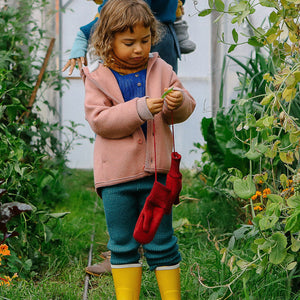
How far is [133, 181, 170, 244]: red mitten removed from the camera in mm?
1907

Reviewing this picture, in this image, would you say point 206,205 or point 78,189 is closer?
point 206,205

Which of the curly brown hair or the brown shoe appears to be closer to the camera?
the curly brown hair

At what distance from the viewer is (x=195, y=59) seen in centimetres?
568

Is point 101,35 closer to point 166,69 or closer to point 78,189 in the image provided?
point 166,69

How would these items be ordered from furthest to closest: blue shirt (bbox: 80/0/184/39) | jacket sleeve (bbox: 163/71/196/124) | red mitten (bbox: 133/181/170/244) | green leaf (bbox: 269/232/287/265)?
blue shirt (bbox: 80/0/184/39) → jacket sleeve (bbox: 163/71/196/124) → red mitten (bbox: 133/181/170/244) → green leaf (bbox: 269/232/287/265)

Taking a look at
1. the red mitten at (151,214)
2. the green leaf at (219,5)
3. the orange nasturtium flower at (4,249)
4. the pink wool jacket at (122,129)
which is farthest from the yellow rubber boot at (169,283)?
the green leaf at (219,5)

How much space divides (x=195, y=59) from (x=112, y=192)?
12.6 ft

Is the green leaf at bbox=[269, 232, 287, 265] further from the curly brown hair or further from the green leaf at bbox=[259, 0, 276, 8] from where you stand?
the curly brown hair

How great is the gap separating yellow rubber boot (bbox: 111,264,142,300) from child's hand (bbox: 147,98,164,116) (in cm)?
60

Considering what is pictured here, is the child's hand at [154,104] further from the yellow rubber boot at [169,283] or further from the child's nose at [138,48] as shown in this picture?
the yellow rubber boot at [169,283]

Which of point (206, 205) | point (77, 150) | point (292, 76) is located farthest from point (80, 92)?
point (292, 76)

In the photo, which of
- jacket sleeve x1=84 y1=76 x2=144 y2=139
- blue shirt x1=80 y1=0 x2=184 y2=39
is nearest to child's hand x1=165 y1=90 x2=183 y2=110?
jacket sleeve x1=84 y1=76 x2=144 y2=139

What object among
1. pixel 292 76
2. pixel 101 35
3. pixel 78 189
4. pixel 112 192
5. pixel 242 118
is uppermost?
pixel 101 35

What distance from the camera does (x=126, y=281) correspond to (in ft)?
6.81
